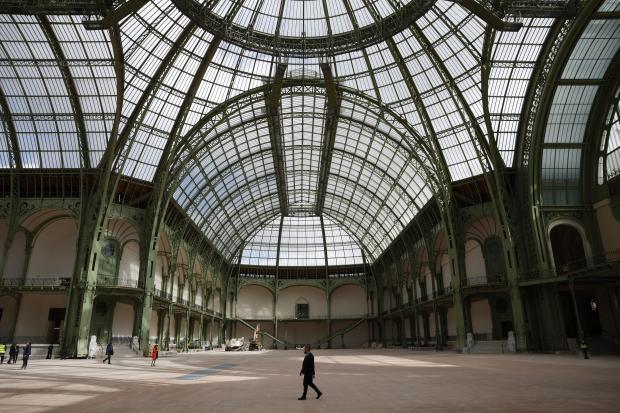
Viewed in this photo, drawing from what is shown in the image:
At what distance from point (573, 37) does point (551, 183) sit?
12119 mm

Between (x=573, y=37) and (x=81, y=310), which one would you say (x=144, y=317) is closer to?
(x=81, y=310)

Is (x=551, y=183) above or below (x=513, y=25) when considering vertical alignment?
below

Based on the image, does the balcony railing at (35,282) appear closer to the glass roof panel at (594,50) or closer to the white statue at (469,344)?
the white statue at (469,344)

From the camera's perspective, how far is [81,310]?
3334cm

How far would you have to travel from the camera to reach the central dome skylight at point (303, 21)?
29984mm

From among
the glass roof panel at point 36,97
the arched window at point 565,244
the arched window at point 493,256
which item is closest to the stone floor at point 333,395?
A: the arched window at point 565,244

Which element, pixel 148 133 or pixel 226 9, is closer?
pixel 226 9

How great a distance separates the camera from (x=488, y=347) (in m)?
36.0

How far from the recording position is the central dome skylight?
30.0 m

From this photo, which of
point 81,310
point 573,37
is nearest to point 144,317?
point 81,310

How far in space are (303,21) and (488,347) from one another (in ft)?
105

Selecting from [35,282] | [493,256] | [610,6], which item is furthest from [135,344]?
[610,6]

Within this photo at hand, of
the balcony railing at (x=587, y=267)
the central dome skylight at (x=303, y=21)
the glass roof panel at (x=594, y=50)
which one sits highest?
the central dome skylight at (x=303, y=21)

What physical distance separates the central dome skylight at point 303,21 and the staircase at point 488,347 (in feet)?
89.7
